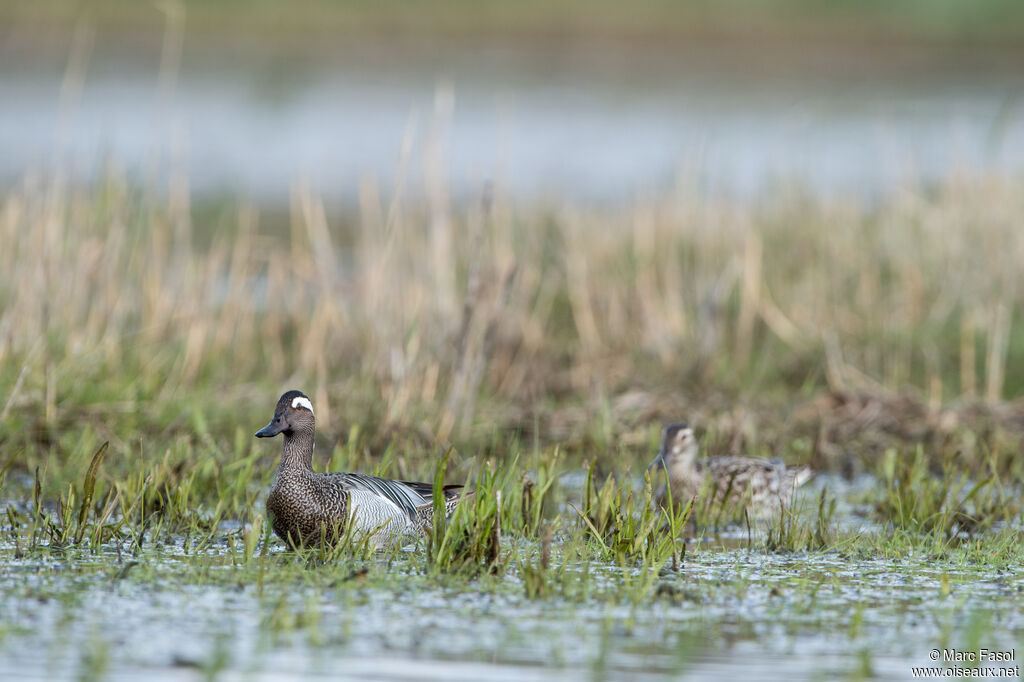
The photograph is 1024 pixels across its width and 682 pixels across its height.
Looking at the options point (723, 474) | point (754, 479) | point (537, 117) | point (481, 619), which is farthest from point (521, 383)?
point (537, 117)

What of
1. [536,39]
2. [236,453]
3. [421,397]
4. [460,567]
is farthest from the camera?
[536,39]

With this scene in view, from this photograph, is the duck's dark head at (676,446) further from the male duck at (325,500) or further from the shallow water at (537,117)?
the shallow water at (537,117)

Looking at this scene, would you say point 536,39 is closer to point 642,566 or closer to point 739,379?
point 739,379

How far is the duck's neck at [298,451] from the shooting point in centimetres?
664

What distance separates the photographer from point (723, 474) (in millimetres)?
8125

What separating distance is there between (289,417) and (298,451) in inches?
6.2

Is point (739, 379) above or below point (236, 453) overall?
above

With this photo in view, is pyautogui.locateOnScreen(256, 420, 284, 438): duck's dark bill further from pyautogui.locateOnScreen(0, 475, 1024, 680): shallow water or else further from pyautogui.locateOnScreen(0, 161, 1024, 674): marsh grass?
pyautogui.locateOnScreen(0, 475, 1024, 680): shallow water

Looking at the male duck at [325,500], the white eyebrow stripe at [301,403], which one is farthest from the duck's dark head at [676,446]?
the white eyebrow stripe at [301,403]

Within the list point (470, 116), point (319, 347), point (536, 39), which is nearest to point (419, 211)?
point (319, 347)

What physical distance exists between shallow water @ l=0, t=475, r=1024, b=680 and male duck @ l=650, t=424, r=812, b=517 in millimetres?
1578

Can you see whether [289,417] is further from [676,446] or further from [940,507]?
[940,507]

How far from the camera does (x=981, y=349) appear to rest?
37.0 feet

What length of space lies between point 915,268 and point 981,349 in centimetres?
99
